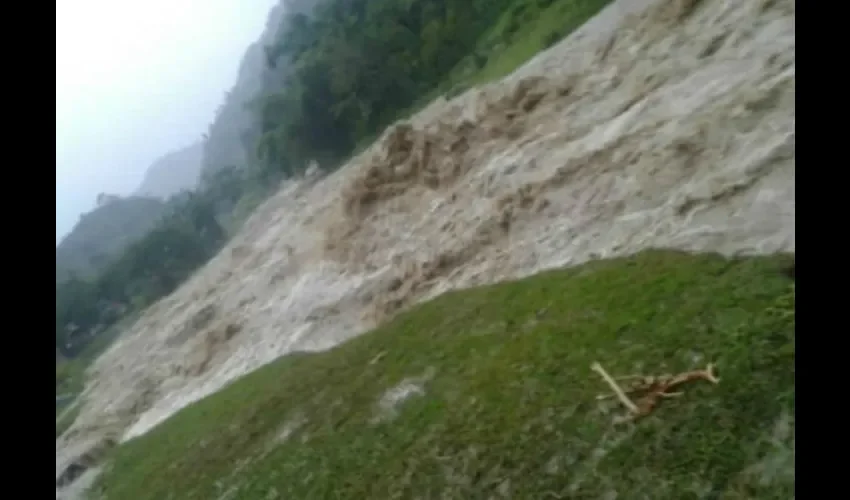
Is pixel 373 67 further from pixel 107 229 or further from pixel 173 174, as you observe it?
pixel 107 229

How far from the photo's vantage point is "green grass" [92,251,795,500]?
88.5 inches

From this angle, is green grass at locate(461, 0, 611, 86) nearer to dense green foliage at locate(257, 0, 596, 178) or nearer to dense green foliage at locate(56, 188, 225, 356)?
dense green foliage at locate(257, 0, 596, 178)

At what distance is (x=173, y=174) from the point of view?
652cm

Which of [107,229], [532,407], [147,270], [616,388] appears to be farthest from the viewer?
[147,270]

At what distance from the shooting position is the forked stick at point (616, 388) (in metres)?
2.48

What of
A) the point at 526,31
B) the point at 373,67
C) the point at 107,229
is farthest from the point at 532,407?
the point at 373,67

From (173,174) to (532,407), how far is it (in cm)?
472

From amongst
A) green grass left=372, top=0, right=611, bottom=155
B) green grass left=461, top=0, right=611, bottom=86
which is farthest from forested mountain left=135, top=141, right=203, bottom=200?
green grass left=461, top=0, right=611, bottom=86

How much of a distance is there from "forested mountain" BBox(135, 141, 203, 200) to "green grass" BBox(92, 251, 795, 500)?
8.55ft

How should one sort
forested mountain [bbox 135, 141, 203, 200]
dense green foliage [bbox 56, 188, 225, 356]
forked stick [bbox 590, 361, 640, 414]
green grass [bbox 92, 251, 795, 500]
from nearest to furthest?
green grass [bbox 92, 251, 795, 500] → forked stick [bbox 590, 361, 640, 414] → dense green foliage [bbox 56, 188, 225, 356] → forested mountain [bbox 135, 141, 203, 200]

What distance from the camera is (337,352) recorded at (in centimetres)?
430
